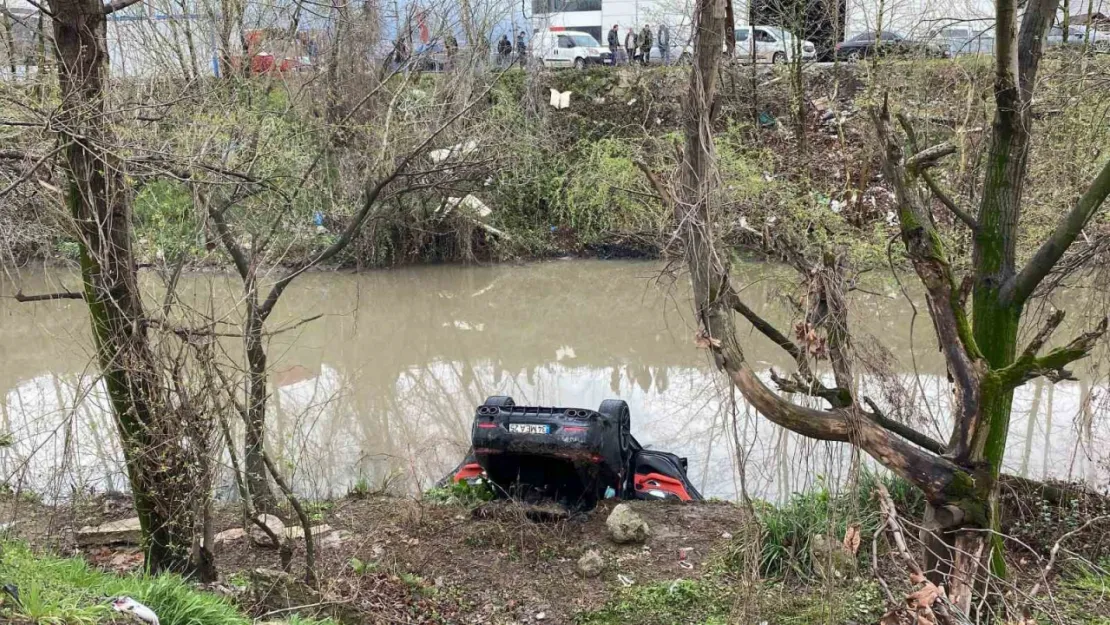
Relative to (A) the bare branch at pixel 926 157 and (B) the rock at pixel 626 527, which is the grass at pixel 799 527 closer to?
(B) the rock at pixel 626 527

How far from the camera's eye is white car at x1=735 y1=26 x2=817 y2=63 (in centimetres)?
2104

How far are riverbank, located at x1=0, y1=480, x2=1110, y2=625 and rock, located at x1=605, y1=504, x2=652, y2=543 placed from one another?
6 centimetres

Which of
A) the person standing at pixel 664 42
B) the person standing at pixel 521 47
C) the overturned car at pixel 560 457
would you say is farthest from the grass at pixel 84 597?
the person standing at pixel 521 47

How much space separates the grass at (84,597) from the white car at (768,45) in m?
19.4

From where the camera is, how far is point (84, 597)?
11.6ft

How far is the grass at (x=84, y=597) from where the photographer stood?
320 cm

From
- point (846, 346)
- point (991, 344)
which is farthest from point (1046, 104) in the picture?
point (846, 346)

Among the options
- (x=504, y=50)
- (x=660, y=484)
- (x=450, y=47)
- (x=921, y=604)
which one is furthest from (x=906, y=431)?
(x=504, y=50)

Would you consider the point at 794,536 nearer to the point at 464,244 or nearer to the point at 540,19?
the point at 464,244

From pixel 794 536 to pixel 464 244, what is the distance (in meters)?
14.6

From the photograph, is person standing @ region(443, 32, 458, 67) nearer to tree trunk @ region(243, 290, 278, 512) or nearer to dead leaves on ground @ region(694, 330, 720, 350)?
tree trunk @ region(243, 290, 278, 512)

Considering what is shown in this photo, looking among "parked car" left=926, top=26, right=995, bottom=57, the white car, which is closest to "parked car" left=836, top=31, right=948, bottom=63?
"parked car" left=926, top=26, right=995, bottom=57

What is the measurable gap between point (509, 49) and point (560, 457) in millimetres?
13841

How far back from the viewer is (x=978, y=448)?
3.59 m
